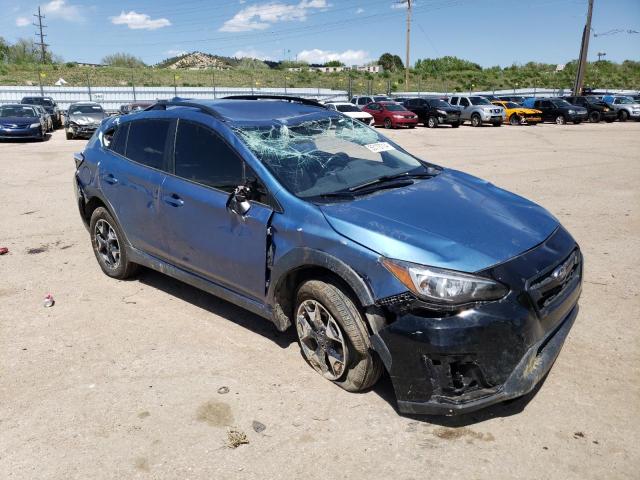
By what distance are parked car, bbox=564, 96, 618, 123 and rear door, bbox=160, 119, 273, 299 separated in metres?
33.2

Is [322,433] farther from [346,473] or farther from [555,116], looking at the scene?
[555,116]

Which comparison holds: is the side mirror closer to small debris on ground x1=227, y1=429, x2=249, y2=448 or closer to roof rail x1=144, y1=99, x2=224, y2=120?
roof rail x1=144, y1=99, x2=224, y2=120

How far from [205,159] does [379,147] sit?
4.66ft

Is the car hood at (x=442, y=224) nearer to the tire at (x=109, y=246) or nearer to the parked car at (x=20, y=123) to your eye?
the tire at (x=109, y=246)

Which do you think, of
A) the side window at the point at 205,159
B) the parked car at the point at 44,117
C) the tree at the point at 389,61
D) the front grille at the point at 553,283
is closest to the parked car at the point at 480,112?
the parked car at the point at 44,117

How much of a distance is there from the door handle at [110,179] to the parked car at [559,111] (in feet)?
101

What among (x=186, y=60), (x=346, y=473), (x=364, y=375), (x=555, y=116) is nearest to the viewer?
(x=346, y=473)

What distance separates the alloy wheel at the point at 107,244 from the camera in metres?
5.35

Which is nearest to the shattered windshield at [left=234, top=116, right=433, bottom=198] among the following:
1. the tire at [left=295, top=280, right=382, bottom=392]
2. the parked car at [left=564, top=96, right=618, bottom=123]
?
the tire at [left=295, top=280, right=382, bottom=392]

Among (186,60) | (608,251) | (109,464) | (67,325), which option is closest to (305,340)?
(109,464)

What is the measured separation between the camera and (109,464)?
9.29 ft

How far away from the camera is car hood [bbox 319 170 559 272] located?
9.71 ft

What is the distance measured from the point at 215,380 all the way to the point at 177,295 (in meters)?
1.67

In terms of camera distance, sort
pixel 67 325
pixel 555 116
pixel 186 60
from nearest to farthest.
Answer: pixel 67 325 < pixel 555 116 < pixel 186 60
